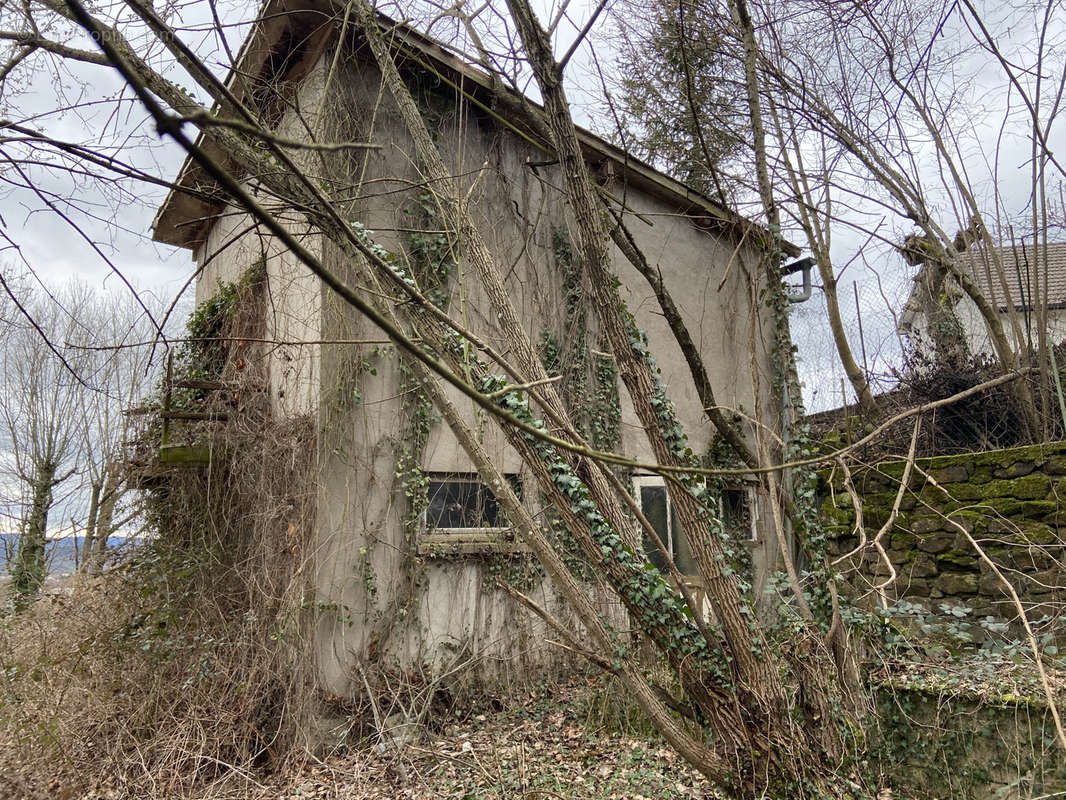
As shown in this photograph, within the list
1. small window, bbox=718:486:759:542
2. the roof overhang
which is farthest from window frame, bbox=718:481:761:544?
the roof overhang

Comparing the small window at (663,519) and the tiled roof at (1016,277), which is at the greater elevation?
Answer: the tiled roof at (1016,277)

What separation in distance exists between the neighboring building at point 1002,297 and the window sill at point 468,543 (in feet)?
16.8

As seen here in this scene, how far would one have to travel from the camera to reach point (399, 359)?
6.08m

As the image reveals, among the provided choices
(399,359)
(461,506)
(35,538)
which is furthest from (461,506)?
(35,538)

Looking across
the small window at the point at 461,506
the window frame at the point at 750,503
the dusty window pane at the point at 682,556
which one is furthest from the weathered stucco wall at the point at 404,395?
the window frame at the point at 750,503

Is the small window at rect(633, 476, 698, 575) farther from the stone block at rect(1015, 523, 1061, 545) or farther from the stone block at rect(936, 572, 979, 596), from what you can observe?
the stone block at rect(1015, 523, 1061, 545)

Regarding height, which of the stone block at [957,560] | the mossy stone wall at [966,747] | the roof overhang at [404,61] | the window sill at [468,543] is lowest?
the mossy stone wall at [966,747]

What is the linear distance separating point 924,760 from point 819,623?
1.03 metres

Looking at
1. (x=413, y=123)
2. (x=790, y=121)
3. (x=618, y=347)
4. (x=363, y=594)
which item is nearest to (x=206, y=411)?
(x=363, y=594)

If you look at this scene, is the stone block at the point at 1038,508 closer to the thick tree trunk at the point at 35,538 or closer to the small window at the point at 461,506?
the small window at the point at 461,506

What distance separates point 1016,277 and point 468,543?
6897 millimetres

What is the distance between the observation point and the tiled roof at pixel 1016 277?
6.88 metres

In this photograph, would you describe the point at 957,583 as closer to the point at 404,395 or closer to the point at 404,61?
the point at 404,395

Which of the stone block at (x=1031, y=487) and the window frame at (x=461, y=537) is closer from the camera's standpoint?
the stone block at (x=1031, y=487)
